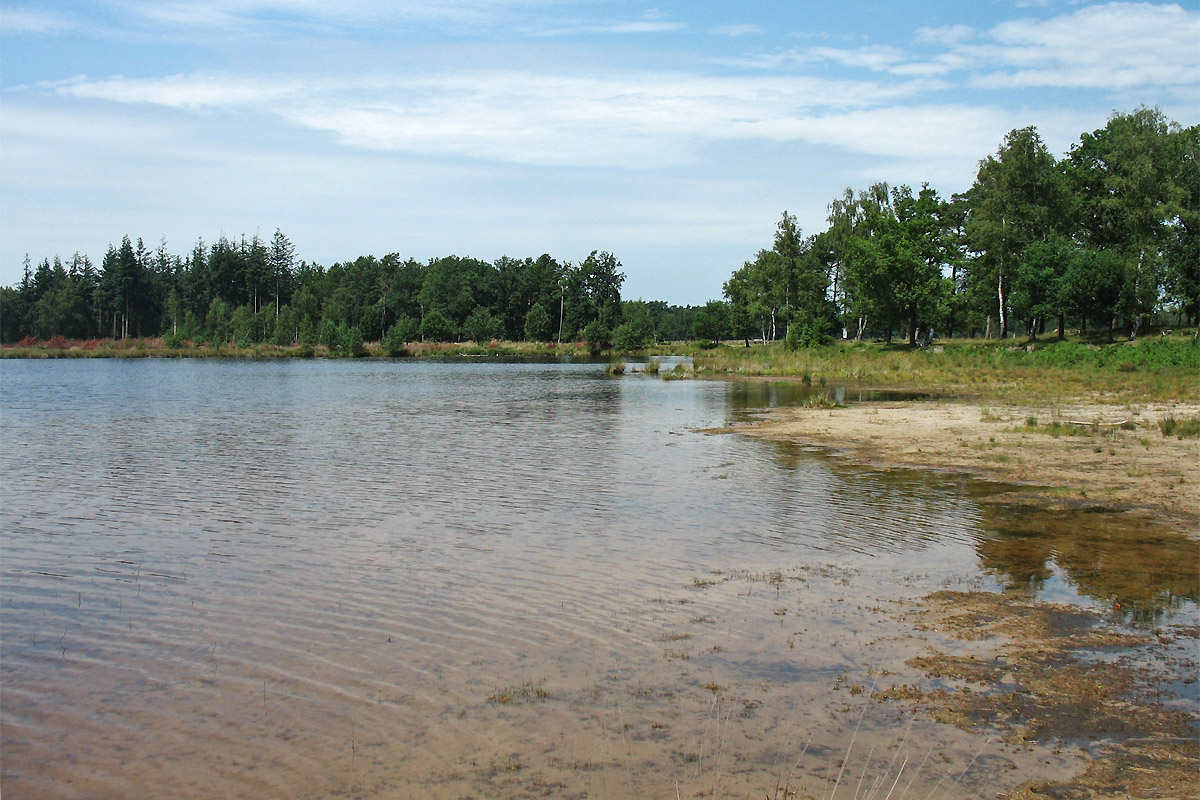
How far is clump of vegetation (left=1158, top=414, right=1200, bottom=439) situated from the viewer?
20438mm

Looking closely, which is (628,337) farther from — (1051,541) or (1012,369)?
(1051,541)

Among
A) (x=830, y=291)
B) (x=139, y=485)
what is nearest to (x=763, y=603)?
(x=139, y=485)

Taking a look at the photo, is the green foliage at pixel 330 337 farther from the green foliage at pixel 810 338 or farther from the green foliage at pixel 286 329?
the green foliage at pixel 810 338

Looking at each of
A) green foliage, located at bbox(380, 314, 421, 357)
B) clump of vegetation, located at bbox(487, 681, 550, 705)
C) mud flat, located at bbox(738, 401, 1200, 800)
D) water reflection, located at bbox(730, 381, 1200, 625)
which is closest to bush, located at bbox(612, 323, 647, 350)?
green foliage, located at bbox(380, 314, 421, 357)

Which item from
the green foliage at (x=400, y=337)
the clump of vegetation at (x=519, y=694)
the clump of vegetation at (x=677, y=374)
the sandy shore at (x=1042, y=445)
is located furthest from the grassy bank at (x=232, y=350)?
the clump of vegetation at (x=519, y=694)

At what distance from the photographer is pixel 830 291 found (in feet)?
311

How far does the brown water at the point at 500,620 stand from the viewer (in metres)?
5.89

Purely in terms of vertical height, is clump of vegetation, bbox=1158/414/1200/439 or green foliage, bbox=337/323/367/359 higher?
green foliage, bbox=337/323/367/359

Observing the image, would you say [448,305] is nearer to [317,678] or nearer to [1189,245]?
[1189,245]

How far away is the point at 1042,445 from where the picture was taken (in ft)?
67.6

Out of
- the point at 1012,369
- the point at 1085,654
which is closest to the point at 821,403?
the point at 1012,369

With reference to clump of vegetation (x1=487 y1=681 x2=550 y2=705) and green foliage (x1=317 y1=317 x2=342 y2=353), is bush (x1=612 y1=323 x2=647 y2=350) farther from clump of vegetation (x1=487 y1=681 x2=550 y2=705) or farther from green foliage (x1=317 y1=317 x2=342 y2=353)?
clump of vegetation (x1=487 y1=681 x2=550 y2=705)

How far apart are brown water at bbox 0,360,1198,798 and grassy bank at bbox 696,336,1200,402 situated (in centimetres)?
2046

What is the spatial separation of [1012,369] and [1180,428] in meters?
26.6
